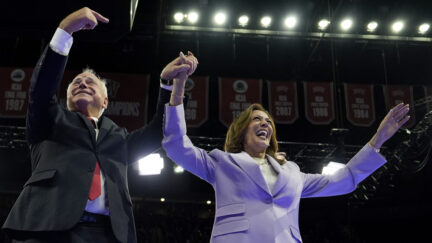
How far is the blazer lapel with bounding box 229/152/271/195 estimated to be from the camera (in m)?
2.20

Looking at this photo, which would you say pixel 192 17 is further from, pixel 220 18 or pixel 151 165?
pixel 151 165

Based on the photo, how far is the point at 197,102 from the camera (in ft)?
26.7

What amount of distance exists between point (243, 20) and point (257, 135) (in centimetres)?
628

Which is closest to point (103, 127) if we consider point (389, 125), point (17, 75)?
point (389, 125)

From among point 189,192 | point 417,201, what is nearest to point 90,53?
point 189,192

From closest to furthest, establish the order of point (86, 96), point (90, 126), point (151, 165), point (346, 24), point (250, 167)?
point (90, 126), point (86, 96), point (250, 167), point (151, 165), point (346, 24)

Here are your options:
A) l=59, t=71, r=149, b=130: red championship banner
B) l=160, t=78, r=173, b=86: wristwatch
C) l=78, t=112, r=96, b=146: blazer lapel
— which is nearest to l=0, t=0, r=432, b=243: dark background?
l=59, t=71, r=149, b=130: red championship banner

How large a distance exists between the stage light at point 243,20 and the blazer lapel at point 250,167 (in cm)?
635

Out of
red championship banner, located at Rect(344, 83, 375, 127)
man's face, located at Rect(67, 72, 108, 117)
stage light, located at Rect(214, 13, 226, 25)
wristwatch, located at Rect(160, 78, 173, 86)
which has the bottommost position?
man's face, located at Rect(67, 72, 108, 117)

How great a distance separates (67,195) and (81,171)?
116 millimetres

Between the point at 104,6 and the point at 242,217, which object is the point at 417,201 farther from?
the point at 104,6

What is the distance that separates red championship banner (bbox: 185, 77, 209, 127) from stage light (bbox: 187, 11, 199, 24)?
1039 millimetres

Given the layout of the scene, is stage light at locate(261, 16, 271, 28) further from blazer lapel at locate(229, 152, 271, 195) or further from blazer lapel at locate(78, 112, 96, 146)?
blazer lapel at locate(78, 112, 96, 146)

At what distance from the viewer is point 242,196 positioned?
2.18 metres
